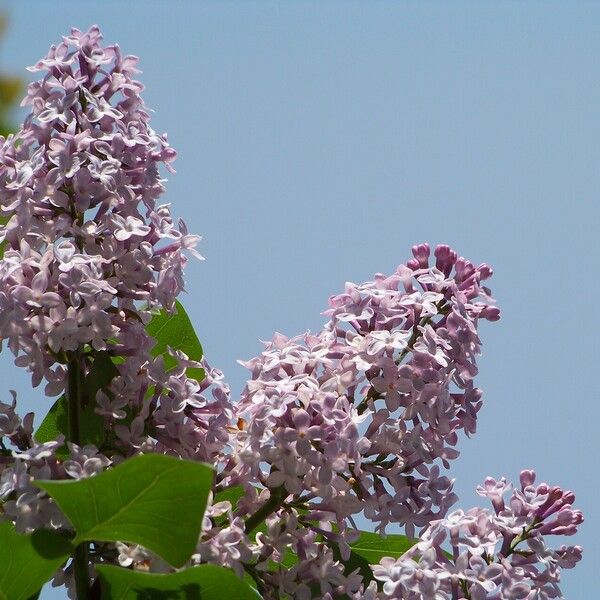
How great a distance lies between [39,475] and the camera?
1.64 metres

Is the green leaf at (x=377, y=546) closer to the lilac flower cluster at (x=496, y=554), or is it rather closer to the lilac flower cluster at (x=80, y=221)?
the lilac flower cluster at (x=496, y=554)

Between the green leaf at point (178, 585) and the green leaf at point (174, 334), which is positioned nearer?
the green leaf at point (178, 585)

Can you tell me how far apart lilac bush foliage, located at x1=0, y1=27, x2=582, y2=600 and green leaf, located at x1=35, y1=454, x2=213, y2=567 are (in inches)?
4.3

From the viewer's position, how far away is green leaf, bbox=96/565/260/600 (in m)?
1.49

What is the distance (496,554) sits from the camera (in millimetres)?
1760

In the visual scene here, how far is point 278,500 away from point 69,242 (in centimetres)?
55

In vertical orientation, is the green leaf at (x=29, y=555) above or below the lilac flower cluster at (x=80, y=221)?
below

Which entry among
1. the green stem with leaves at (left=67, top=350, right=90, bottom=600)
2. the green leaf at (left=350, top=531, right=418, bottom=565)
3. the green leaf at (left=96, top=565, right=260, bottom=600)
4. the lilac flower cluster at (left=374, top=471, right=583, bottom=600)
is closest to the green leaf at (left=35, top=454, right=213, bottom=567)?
the green leaf at (left=96, top=565, right=260, bottom=600)

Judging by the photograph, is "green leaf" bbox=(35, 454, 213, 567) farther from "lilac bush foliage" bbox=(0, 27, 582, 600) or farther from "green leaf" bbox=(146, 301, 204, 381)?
"green leaf" bbox=(146, 301, 204, 381)

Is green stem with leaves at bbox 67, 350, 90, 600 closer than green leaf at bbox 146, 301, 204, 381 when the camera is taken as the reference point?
Yes

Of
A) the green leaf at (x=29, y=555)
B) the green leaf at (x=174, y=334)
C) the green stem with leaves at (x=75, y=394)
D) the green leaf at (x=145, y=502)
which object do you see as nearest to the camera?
the green leaf at (x=145, y=502)

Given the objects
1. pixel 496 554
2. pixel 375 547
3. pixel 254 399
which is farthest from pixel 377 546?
pixel 254 399

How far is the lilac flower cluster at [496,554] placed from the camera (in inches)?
66.0

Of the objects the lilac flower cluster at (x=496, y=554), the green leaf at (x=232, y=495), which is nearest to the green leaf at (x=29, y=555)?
the green leaf at (x=232, y=495)
